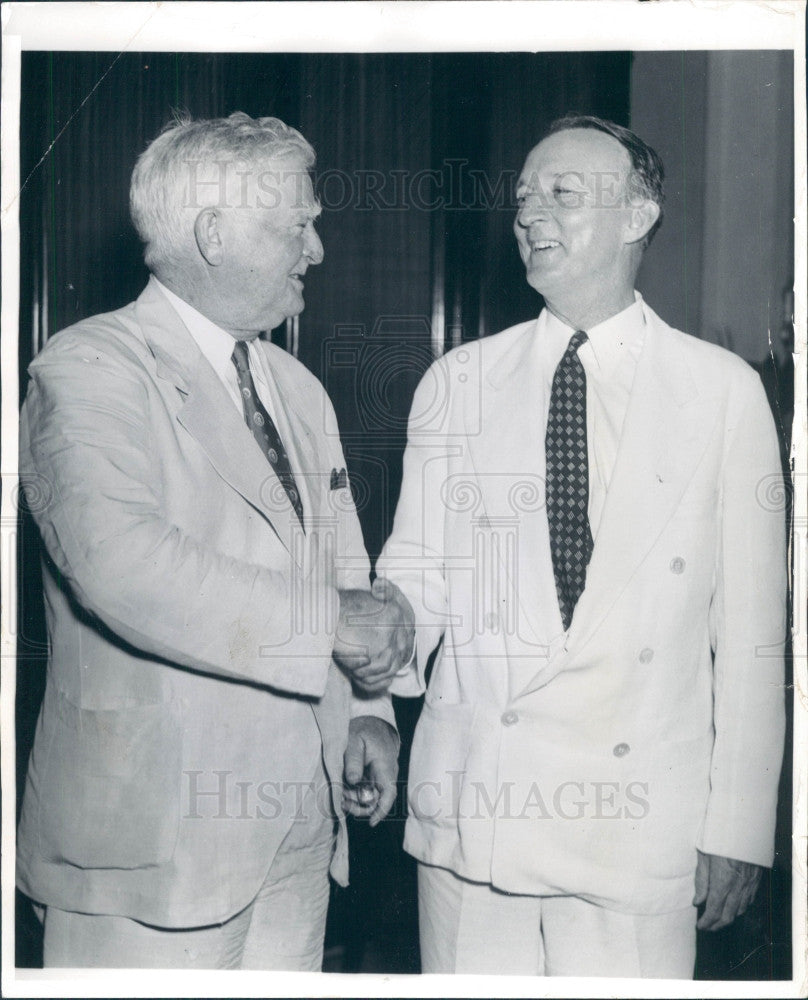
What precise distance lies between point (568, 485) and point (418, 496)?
0.91 ft

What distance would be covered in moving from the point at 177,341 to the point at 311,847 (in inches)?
37.7

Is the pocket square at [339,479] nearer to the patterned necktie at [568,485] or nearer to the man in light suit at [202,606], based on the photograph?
the man in light suit at [202,606]

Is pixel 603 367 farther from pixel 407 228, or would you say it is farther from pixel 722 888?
pixel 722 888

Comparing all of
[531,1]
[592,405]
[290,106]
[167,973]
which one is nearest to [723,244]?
[592,405]

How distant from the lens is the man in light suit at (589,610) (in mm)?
2012

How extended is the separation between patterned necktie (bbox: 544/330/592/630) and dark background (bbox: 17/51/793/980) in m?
0.17

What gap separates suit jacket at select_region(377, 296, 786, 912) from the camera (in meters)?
2.01

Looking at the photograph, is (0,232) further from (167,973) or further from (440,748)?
(167,973)

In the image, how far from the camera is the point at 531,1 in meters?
2.08

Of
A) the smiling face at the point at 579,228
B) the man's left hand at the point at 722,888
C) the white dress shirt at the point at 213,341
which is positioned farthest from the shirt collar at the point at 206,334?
the man's left hand at the point at 722,888

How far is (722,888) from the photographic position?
6.73ft

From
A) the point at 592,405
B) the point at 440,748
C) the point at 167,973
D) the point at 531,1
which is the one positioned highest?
the point at 531,1

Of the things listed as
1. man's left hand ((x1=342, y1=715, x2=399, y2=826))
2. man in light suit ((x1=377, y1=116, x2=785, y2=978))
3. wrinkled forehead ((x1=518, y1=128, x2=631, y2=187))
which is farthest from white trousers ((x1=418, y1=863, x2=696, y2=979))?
wrinkled forehead ((x1=518, y1=128, x2=631, y2=187))

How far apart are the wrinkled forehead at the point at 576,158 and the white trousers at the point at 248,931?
1184 millimetres
